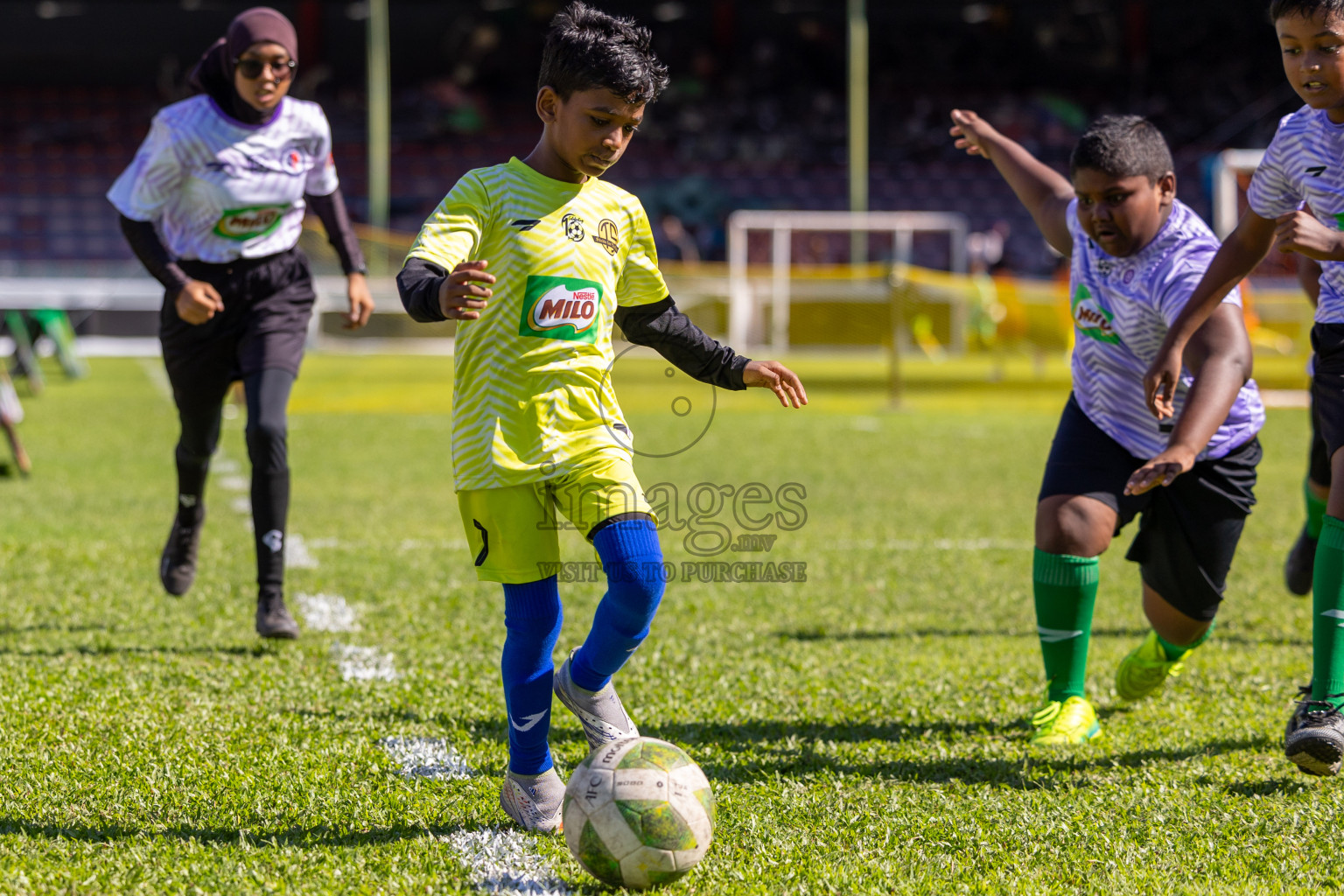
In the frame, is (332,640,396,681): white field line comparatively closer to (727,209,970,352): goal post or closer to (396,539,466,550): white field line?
(396,539,466,550): white field line

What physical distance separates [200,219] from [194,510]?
1.13 meters

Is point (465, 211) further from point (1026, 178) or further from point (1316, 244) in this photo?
point (1026, 178)

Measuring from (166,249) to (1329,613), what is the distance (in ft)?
12.6

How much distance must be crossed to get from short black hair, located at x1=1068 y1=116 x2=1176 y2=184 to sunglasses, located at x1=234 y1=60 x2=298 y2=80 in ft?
8.82

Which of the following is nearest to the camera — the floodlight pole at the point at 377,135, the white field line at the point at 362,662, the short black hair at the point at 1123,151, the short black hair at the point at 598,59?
the short black hair at the point at 598,59

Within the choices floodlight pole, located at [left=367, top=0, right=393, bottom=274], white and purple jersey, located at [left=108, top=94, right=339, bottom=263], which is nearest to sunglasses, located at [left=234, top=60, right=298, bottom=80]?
white and purple jersey, located at [left=108, top=94, right=339, bottom=263]

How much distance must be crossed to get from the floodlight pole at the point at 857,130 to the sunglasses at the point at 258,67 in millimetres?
23479

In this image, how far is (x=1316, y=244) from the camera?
312 cm

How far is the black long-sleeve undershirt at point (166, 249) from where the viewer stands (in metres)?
4.69

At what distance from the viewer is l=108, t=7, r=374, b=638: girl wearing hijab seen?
189 inches

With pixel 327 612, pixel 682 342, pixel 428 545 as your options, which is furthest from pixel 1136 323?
pixel 428 545

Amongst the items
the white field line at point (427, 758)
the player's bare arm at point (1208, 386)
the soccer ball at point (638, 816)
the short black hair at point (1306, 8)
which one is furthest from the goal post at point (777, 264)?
the soccer ball at point (638, 816)

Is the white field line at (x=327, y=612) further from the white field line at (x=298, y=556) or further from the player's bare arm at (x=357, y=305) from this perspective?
the player's bare arm at (x=357, y=305)

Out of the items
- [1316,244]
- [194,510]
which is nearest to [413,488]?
[194,510]
